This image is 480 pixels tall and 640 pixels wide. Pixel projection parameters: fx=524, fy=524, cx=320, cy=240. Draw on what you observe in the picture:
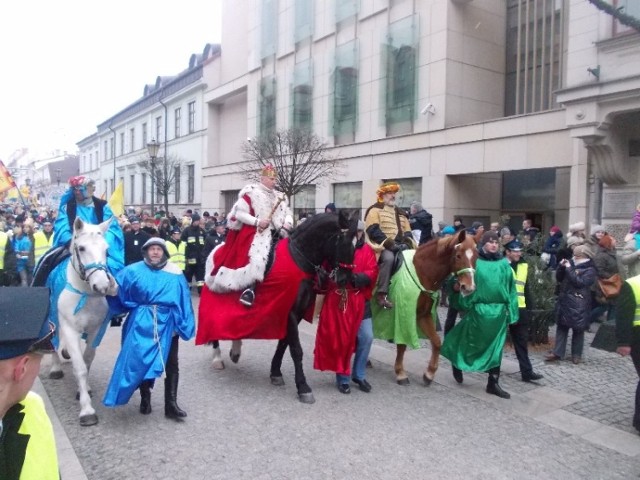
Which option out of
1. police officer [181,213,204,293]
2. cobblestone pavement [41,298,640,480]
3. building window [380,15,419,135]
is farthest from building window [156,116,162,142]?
cobblestone pavement [41,298,640,480]

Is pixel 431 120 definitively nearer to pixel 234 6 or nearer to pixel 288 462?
pixel 288 462

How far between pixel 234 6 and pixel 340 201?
1615 cm

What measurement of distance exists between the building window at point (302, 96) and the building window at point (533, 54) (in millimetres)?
8022

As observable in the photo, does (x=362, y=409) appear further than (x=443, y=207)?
No

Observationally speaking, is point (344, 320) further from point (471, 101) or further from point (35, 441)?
point (471, 101)

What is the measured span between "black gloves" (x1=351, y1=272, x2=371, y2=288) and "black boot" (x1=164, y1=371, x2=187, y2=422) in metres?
2.13

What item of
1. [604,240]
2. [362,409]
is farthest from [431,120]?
[362,409]

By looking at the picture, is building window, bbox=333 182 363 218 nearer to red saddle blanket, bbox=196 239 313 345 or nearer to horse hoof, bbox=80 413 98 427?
red saddle blanket, bbox=196 239 313 345

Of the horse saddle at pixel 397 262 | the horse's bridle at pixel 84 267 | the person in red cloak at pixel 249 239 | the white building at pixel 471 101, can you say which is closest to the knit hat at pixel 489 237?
the horse saddle at pixel 397 262

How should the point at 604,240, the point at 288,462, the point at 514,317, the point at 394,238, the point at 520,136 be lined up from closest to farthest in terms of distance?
the point at 288,462 → the point at 514,317 → the point at 394,238 → the point at 604,240 → the point at 520,136

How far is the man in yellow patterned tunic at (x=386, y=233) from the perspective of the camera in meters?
6.36

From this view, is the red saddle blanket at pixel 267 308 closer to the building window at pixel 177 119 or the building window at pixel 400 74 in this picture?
the building window at pixel 400 74

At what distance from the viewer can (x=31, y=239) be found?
1230 centimetres

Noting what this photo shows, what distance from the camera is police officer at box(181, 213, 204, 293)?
13.0 metres
